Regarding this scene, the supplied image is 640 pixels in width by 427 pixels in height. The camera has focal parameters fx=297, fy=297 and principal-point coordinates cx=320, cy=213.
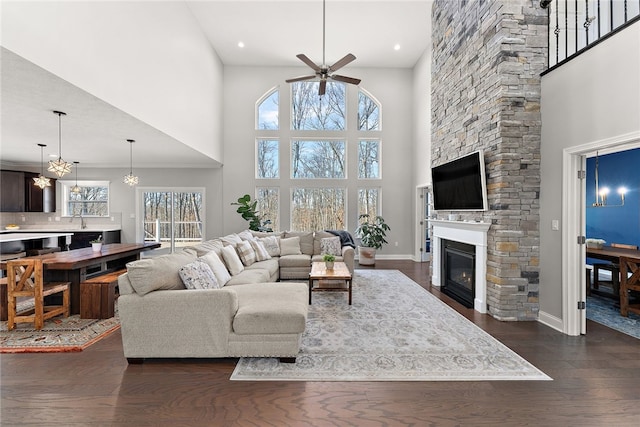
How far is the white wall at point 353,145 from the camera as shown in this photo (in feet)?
26.8

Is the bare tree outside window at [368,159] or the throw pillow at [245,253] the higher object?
the bare tree outside window at [368,159]

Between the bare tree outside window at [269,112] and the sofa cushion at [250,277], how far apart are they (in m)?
5.15

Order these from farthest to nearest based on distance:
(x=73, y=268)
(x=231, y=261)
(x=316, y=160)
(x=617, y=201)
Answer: (x=316, y=160) → (x=617, y=201) → (x=231, y=261) → (x=73, y=268)

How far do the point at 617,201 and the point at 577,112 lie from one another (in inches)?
161

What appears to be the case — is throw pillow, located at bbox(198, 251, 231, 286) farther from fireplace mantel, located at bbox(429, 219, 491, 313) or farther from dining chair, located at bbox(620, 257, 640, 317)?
dining chair, located at bbox(620, 257, 640, 317)

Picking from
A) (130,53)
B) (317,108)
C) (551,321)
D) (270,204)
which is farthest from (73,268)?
(317,108)

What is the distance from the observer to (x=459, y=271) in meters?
4.59

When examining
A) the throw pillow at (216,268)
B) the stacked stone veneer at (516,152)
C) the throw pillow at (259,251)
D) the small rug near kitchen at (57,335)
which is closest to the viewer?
the small rug near kitchen at (57,335)

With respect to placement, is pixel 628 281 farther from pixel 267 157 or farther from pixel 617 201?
pixel 267 157

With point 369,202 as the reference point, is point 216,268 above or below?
below

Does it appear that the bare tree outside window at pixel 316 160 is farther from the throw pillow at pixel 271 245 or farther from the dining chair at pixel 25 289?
the dining chair at pixel 25 289

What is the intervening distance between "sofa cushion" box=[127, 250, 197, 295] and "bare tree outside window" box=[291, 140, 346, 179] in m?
5.77

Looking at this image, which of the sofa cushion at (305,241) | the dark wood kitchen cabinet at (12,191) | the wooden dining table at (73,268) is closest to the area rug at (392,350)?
the sofa cushion at (305,241)

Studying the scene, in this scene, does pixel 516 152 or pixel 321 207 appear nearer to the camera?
pixel 516 152
